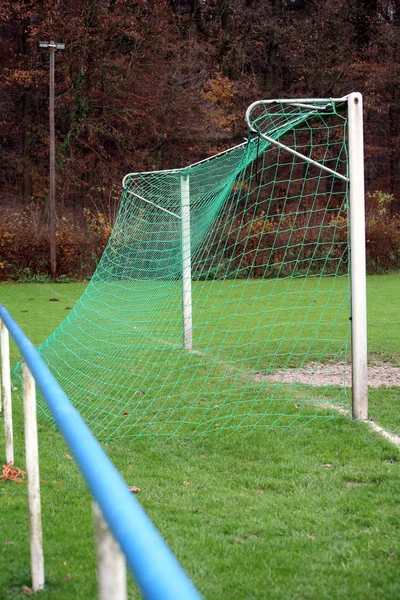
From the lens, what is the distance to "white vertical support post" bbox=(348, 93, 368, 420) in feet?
17.6

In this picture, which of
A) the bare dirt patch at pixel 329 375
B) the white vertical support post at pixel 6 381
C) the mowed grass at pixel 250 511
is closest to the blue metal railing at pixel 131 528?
the mowed grass at pixel 250 511

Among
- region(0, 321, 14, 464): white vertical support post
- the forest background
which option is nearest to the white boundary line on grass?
region(0, 321, 14, 464): white vertical support post

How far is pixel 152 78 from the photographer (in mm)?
30312

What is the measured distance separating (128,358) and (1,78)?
2442 cm

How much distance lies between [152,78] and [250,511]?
28.7 meters

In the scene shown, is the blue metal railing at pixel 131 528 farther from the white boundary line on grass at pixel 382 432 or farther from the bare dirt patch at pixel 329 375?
the bare dirt patch at pixel 329 375

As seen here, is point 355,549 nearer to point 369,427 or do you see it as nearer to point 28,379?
point 28,379

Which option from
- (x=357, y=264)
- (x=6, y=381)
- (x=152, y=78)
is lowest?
(x=6, y=381)

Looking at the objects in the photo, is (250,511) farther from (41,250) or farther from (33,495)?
(41,250)

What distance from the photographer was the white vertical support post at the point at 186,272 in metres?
8.80

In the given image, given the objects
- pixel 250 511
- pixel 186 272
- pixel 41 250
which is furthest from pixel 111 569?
pixel 41 250

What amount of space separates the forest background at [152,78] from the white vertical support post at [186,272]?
16.5 m

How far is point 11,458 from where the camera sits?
4520 millimetres

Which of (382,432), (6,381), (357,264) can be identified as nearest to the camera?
(6,381)
